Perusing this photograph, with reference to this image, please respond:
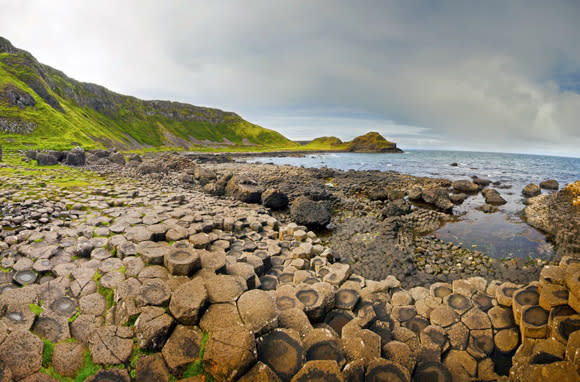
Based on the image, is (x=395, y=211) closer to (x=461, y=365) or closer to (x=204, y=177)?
(x=461, y=365)

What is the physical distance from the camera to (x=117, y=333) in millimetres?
3602

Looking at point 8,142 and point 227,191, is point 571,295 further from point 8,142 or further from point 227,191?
point 8,142

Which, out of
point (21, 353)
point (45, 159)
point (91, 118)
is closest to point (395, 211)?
point (21, 353)

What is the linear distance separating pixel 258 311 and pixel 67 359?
2.55 meters

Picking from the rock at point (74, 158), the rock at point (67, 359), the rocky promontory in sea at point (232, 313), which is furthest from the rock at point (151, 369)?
the rock at point (74, 158)

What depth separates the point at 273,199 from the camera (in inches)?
678

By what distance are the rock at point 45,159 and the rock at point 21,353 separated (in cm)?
2629

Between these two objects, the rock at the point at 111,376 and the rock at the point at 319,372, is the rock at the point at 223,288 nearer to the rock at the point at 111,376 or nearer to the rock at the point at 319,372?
the rock at the point at 111,376

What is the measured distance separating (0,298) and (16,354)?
1.58 m

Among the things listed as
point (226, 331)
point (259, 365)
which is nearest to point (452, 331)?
point (259, 365)

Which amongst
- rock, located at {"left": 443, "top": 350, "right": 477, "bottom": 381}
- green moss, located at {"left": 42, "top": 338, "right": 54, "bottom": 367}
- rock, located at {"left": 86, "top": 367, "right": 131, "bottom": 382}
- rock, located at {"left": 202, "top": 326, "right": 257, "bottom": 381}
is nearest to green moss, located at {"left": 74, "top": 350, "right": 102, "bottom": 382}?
rock, located at {"left": 86, "top": 367, "right": 131, "bottom": 382}

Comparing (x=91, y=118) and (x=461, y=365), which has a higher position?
(x=91, y=118)

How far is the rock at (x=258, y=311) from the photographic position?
3.81 metres

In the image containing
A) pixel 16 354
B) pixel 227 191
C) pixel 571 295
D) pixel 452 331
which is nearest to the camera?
pixel 16 354
